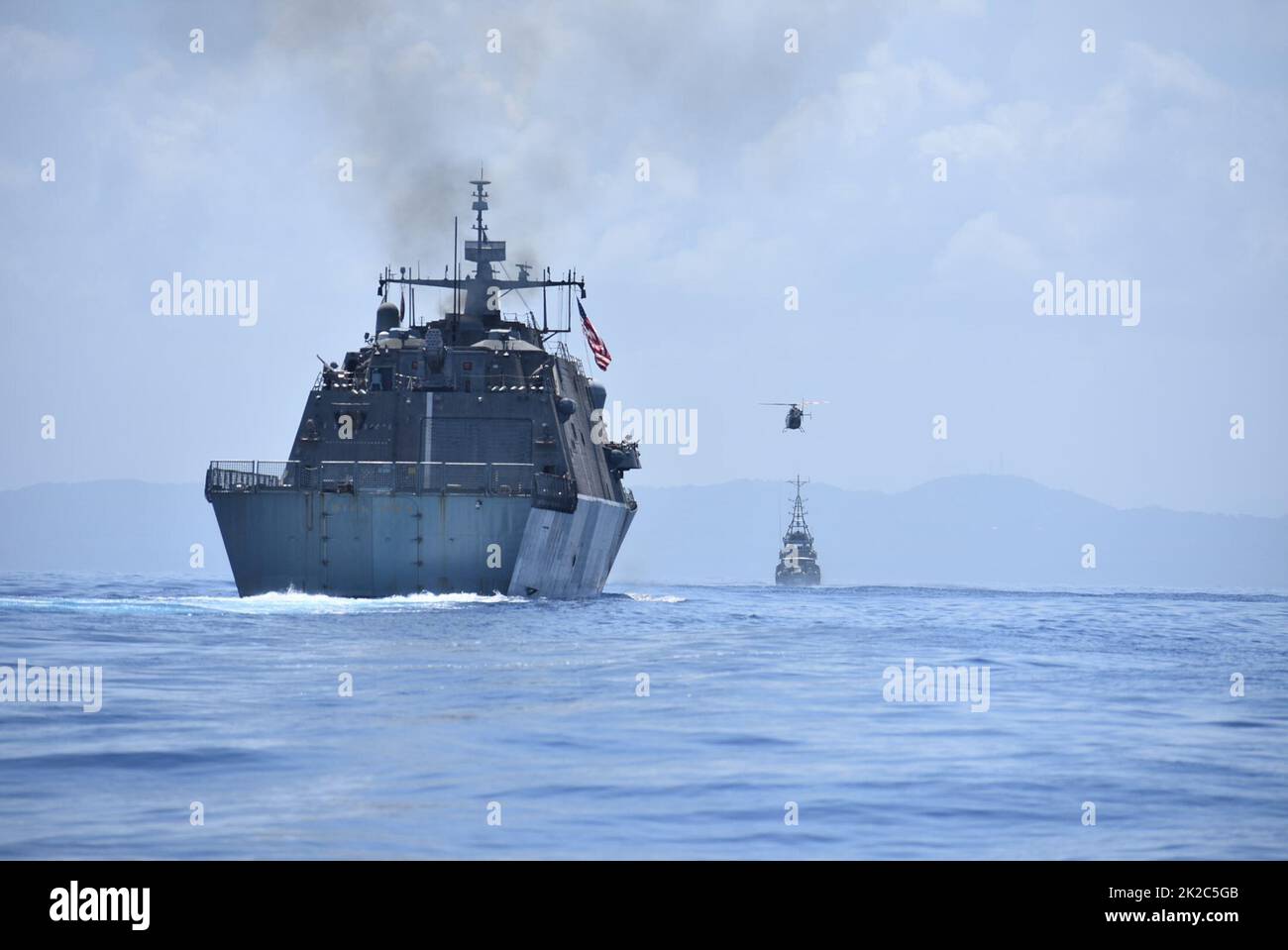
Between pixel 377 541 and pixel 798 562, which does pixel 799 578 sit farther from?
pixel 377 541

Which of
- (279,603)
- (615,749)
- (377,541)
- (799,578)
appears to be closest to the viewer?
(615,749)

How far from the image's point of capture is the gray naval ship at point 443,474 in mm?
47156

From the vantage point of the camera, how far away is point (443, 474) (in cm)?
4975

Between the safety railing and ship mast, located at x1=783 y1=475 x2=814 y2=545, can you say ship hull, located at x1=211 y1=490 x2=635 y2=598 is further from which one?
ship mast, located at x1=783 y1=475 x2=814 y2=545

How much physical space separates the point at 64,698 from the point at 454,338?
3939cm

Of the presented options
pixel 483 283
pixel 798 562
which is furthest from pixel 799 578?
pixel 483 283

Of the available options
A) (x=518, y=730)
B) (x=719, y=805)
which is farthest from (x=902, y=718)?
(x=719, y=805)

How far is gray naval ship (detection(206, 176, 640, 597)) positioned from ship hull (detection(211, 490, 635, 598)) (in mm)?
40

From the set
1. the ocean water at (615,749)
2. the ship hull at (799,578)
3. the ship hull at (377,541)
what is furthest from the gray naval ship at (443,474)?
the ship hull at (799,578)

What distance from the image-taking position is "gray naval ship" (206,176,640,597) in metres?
47.2

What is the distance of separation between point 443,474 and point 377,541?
360 centimetres

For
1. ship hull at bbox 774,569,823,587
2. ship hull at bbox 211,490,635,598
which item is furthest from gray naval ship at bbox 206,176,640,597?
ship hull at bbox 774,569,823,587

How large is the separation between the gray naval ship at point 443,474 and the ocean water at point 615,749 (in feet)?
27.5

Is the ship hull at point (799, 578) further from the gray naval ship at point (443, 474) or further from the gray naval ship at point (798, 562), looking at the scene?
the gray naval ship at point (443, 474)
